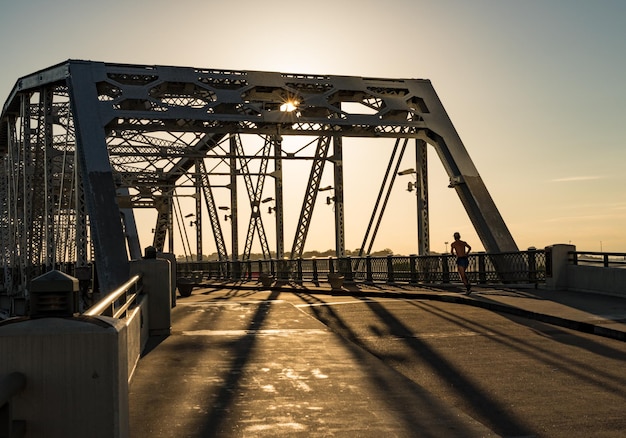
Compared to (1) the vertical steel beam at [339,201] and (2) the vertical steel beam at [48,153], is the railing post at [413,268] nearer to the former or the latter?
(1) the vertical steel beam at [339,201]

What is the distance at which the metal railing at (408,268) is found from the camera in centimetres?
2520

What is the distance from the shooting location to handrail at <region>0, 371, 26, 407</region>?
4.09 m

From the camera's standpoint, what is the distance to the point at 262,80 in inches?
1092

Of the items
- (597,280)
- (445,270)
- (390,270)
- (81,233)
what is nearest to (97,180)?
(81,233)

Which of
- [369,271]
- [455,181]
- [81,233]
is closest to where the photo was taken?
[81,233]

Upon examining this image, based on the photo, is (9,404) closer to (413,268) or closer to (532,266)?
(532,266)

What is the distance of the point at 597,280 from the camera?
2100cm

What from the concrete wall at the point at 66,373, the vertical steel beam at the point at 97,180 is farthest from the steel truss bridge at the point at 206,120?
the concrete wall at the point at 66,373

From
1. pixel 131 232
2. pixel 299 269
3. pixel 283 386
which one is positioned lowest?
pixel 283 386

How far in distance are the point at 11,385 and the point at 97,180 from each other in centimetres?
1975

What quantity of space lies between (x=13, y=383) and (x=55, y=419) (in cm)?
40

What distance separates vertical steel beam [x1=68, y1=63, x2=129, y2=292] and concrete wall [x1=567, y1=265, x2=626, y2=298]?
483 inches

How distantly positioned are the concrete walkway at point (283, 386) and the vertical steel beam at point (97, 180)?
18.9ft

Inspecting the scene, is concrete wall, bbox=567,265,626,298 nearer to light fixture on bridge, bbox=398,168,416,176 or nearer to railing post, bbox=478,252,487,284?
railing post, bbox=478,252,487,284
